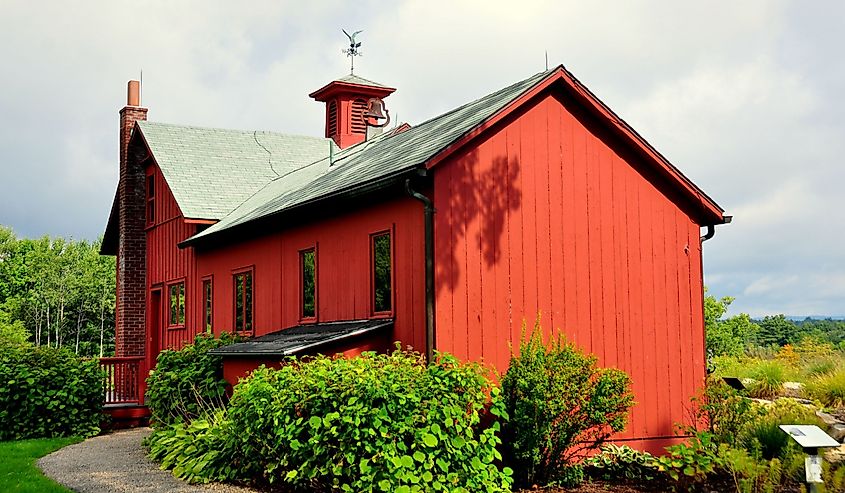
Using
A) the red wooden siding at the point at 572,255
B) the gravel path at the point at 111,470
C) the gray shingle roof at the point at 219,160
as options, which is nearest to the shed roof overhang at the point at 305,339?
the red wooden siding at the point at 572,255

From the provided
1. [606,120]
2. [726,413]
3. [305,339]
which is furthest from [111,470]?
[606,120]

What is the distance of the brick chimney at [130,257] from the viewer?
24.7 m

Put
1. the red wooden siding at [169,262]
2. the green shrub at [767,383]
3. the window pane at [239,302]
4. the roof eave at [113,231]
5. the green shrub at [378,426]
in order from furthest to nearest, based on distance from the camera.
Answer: the roof eave at [113,231]
the red wooden siding at [169,262]
the window pane at [239,302]
the green shrub at [767,383]
the green shrub at [378,426]

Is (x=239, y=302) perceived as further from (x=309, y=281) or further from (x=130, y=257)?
(x=130, y=257)

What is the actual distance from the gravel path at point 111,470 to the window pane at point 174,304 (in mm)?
5867

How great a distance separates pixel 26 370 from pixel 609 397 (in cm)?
1143

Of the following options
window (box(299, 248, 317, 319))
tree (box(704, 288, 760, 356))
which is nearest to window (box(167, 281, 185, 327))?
window (box(299, 248, 317, 319))

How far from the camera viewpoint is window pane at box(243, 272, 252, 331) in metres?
18.3

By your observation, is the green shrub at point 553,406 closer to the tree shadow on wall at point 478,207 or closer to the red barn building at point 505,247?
the red barn building at point 505,247

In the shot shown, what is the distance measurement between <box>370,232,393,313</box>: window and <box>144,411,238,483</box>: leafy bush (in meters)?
2.71

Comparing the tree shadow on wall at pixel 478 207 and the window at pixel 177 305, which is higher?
the tree shadow on wall at pixel 478 207

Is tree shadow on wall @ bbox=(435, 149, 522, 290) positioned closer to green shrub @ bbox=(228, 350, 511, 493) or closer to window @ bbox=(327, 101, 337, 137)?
green shrub @ bbox=(228, 350, 511, 493)

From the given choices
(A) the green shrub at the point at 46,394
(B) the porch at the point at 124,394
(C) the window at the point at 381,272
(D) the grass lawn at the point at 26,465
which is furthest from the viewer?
(B) the porch at the point at 124,394

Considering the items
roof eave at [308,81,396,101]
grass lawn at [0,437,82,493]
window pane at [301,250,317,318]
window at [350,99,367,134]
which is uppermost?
roof eave at [308,81,396,101]
